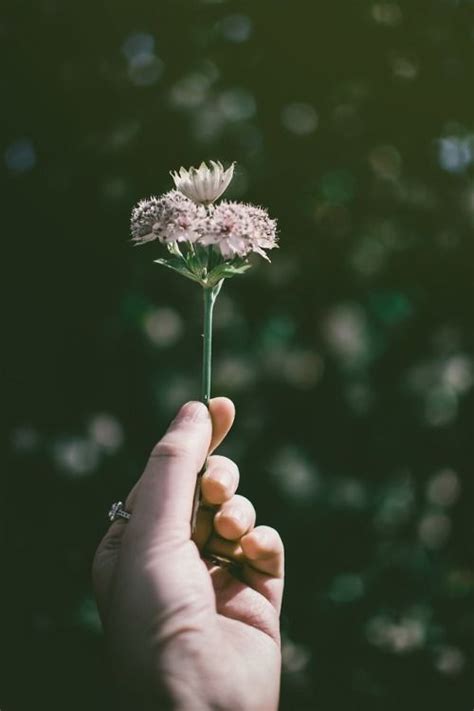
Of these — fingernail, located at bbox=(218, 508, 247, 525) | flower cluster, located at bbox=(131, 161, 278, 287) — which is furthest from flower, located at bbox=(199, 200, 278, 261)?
fingernail, located at bbox=(218, 508, 247, 525)

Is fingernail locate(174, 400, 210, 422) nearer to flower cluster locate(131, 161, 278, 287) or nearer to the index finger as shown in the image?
the index finger

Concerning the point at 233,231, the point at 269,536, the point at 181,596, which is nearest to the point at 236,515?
the point at 269,536

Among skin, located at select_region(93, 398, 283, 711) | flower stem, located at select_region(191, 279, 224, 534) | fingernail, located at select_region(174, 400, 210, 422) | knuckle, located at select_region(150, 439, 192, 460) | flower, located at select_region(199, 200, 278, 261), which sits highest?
flower, located at select_region(199, 200, 278, 261)

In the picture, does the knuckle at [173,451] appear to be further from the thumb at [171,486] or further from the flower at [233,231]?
the flower at [233,231]

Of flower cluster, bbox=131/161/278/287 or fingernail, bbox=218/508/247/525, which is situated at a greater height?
flower cluster, bbox=131/161/278/287

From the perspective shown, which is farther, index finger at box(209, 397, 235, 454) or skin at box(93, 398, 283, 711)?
index finger at box(209, 397, 235, 454)

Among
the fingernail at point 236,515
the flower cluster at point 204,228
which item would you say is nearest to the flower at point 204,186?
the flower cluster at point 204,228

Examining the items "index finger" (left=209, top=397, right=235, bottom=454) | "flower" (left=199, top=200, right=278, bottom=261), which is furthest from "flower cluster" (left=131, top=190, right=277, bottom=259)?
"index finger" (left=209, top=397, right=235, bottom=454)
